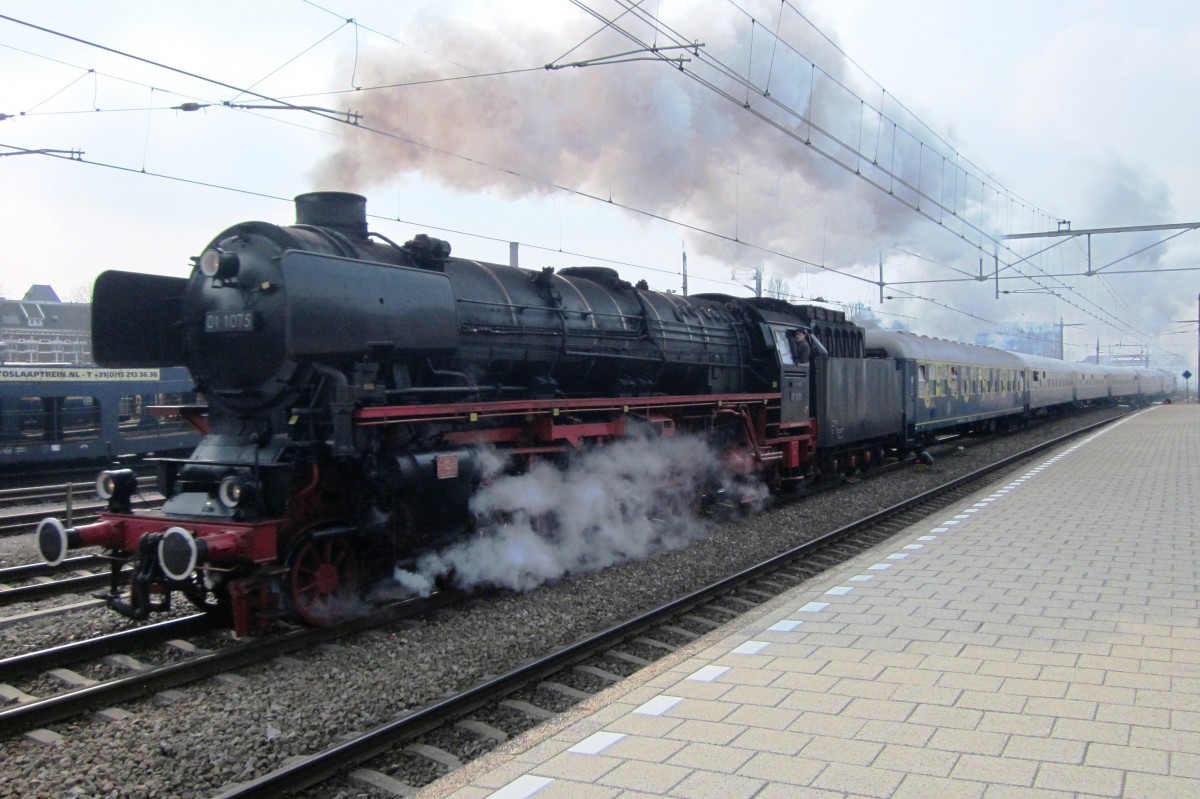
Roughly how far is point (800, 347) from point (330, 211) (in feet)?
28.5

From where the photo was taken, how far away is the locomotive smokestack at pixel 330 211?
7684mm

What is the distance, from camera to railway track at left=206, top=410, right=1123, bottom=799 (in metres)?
4.36

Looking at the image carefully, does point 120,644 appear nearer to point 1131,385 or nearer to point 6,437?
point 6,437

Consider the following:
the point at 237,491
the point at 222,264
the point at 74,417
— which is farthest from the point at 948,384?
the point at 74,417

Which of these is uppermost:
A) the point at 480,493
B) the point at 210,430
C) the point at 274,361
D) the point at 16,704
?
the point at 274,361

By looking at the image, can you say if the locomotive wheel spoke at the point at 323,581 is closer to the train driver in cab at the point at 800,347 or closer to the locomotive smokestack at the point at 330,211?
the locomotive smokestack at the point at 330,211

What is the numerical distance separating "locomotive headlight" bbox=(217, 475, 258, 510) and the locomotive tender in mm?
12

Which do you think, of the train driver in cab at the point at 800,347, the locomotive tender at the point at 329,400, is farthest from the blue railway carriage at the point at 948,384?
the locomotive tender at the point at 329,400

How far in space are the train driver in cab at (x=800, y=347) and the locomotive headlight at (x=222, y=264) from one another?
9.36m

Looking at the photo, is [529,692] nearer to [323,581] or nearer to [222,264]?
[323,581]

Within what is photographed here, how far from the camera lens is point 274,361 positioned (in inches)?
268

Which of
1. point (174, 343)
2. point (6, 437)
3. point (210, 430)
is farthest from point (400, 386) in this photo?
point (6, 437)

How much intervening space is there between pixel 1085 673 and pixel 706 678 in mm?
2057

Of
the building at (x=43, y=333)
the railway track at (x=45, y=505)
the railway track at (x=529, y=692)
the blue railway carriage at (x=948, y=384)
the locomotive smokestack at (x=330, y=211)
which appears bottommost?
the railway track at (x=529, y=692)
